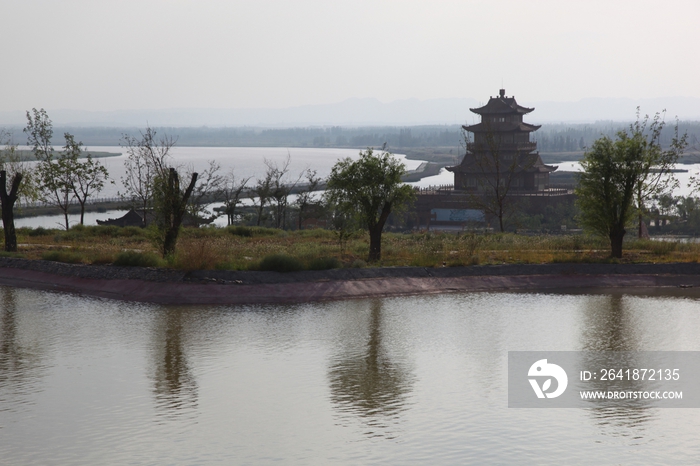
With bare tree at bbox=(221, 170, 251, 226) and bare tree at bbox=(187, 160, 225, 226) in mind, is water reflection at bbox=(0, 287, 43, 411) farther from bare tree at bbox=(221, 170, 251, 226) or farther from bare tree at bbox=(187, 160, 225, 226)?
bare tree at bbox=(221, 170, 251, 226)

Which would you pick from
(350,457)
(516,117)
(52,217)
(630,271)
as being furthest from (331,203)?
(52,217)

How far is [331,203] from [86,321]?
1249 cm

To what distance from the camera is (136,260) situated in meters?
28.6

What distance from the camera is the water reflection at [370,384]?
1427 cm

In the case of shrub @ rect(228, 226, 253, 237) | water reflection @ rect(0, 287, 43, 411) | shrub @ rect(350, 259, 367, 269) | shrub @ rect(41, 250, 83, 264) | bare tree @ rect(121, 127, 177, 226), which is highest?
bare tree @ rect(121, 127, 177, 226)

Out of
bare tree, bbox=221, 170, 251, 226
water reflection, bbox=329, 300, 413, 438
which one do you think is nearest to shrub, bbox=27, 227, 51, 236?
bare tree, bbox=221, 170, 251, 226

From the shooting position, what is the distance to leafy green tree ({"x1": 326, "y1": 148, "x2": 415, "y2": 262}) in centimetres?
3092

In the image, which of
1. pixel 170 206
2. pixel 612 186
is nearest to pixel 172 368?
pixel 170 206

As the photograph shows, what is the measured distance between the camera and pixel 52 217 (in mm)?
93000

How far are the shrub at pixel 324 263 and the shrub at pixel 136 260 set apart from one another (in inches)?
228

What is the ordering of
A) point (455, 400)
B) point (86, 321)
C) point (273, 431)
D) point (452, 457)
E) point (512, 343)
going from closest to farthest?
point (452, 457) < point (273, 431) < point (455, 400) < point (512, 343) < point (86, 321)

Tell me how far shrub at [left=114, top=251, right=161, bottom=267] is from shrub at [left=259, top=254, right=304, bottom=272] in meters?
4.14

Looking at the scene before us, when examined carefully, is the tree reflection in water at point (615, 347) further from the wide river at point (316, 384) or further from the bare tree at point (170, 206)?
the bare tree at point (170, 206)

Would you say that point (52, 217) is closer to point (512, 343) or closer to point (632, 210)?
point (632, 210)
